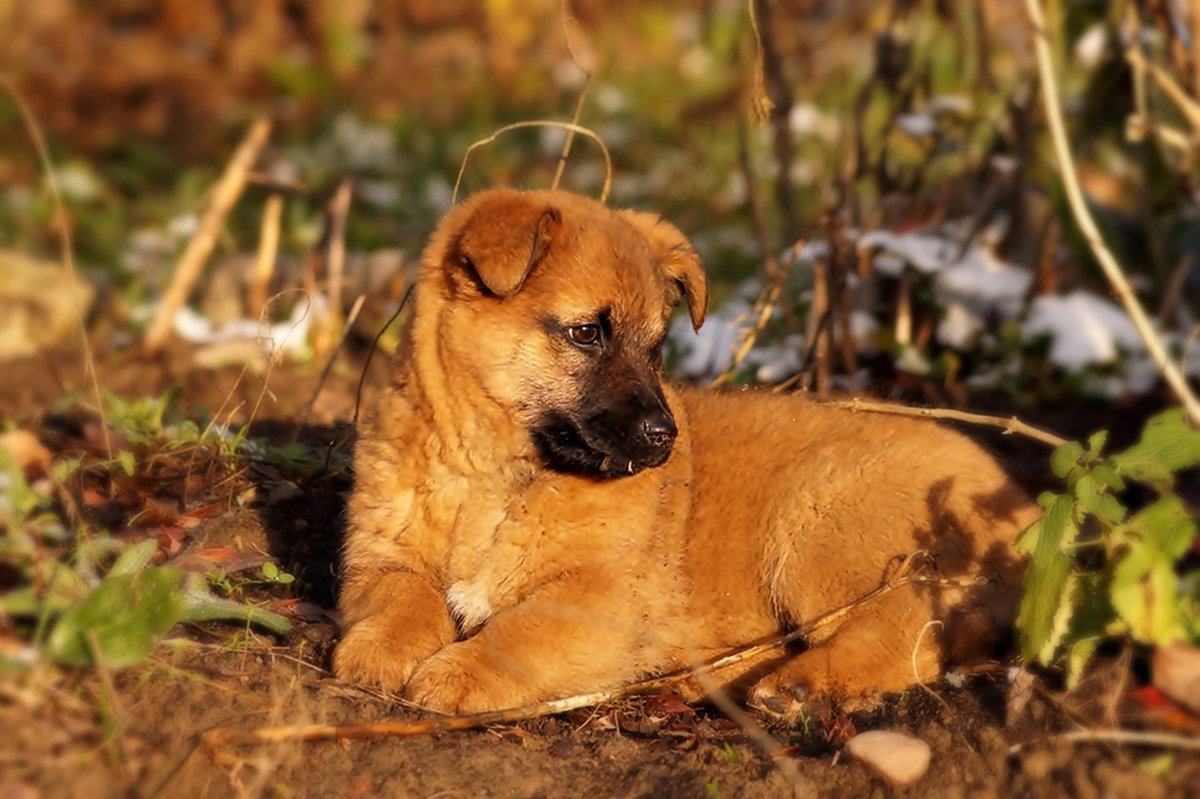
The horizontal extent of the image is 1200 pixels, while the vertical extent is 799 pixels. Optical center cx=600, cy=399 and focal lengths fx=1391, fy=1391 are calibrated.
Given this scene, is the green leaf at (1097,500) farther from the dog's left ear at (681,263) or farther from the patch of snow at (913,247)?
the patch of snow at (913,247)

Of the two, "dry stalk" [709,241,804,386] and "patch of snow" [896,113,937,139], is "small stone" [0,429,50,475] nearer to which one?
"dry stalk" [709,241,804,386]

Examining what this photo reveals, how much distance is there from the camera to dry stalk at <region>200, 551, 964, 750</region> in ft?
11.4

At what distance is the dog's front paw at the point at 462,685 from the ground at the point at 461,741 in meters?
0.07

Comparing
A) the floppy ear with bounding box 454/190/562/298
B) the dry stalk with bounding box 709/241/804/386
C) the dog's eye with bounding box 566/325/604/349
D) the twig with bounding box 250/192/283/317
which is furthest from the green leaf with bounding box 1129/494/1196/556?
the twig with bounding box 250/192/283/317

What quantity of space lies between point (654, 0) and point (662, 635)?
1209 cm

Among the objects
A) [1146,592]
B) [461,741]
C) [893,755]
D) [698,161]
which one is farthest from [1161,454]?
[698,161]

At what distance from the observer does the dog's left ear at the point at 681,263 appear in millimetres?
4785

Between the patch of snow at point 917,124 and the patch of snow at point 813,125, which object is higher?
the patch of snow at point 917,124

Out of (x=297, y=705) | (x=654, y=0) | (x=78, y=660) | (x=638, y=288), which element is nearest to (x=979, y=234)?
(x=638, y=288)

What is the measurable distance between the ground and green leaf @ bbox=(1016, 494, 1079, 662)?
14 cm

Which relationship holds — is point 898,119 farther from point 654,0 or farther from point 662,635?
point 654,0

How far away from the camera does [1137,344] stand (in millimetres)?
7367

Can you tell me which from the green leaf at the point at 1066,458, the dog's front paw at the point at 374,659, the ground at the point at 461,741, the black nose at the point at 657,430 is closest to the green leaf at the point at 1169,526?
the green leaf at the point at 1066,458

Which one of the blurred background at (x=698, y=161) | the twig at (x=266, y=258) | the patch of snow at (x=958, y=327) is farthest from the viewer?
the twig at (x=266, y=258)
